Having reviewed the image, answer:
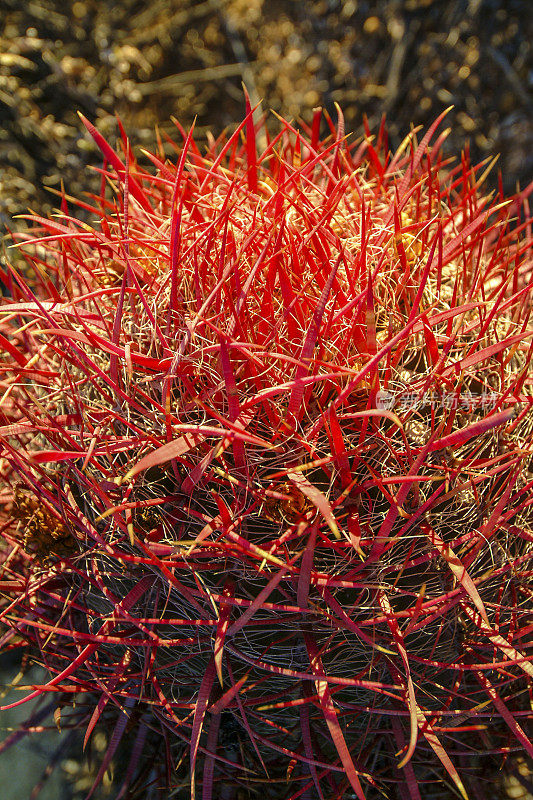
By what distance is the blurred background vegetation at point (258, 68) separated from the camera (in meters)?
1.19

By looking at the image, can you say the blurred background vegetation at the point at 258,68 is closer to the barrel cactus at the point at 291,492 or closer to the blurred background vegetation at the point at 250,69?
the blurred background vegetation at the point at 250,69

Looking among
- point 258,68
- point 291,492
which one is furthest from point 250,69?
point 291,492

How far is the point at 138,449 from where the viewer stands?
1.60 ft

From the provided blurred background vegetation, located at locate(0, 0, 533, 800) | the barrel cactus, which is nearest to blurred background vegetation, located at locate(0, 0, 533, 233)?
blurred background vegetation, located at locate(0, 0, 533, 800)

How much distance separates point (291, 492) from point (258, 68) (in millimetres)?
1129

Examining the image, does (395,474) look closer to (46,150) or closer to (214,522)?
(214,522)

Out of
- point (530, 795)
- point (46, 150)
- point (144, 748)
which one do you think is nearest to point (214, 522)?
Answer: point (144, 748)

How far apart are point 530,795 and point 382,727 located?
18 centimetres

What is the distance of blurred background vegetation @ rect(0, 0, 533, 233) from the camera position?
119cm

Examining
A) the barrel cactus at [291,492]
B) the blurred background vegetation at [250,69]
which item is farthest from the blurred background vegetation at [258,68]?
the barrel cactus at [291,492]

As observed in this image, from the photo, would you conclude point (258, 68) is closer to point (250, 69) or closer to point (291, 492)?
point (250, 69)

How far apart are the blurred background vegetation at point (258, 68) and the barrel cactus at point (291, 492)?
2.55 ft

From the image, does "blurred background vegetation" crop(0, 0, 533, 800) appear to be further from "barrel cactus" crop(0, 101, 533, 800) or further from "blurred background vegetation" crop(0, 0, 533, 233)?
"barrel cactus" crop(0, 101, 533, 800)

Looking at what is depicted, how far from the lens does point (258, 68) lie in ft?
4.29
